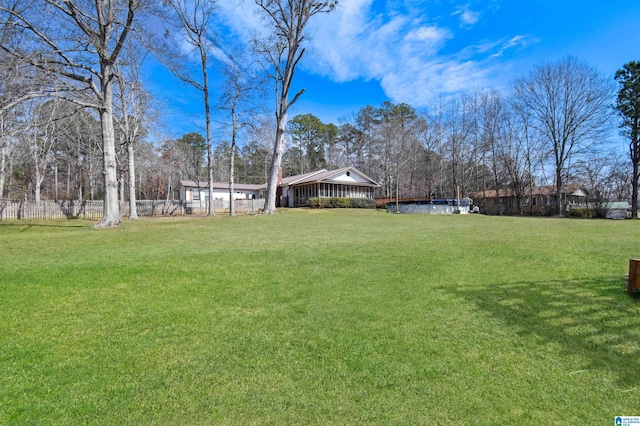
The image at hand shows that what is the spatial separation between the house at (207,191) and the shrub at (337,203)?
Answer: 1068 cm

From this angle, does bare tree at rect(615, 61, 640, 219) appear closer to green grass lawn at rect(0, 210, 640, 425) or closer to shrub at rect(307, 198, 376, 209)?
shrub at rect(307, 198, 376, 209)

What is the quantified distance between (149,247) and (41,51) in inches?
338

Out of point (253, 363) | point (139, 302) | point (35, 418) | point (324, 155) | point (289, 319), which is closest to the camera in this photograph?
point (35, 418)

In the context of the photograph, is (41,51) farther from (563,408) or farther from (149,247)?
(563,408)

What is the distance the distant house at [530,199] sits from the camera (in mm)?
31919

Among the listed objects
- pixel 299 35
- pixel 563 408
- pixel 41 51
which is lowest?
pixel 563 408

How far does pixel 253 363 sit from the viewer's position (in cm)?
259

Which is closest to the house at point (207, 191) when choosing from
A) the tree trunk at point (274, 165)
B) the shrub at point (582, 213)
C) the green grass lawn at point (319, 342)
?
the tree trunk at point (274, 165)

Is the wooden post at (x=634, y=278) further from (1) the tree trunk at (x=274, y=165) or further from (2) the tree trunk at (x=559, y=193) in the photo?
(2) the tree trunk at (x=559, y=193)

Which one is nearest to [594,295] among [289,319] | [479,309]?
[479,309]

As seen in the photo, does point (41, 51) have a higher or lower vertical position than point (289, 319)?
higher

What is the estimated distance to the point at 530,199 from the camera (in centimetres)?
3278

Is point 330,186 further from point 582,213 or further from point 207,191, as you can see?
point 582,213

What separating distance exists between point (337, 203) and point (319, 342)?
1016 inches
